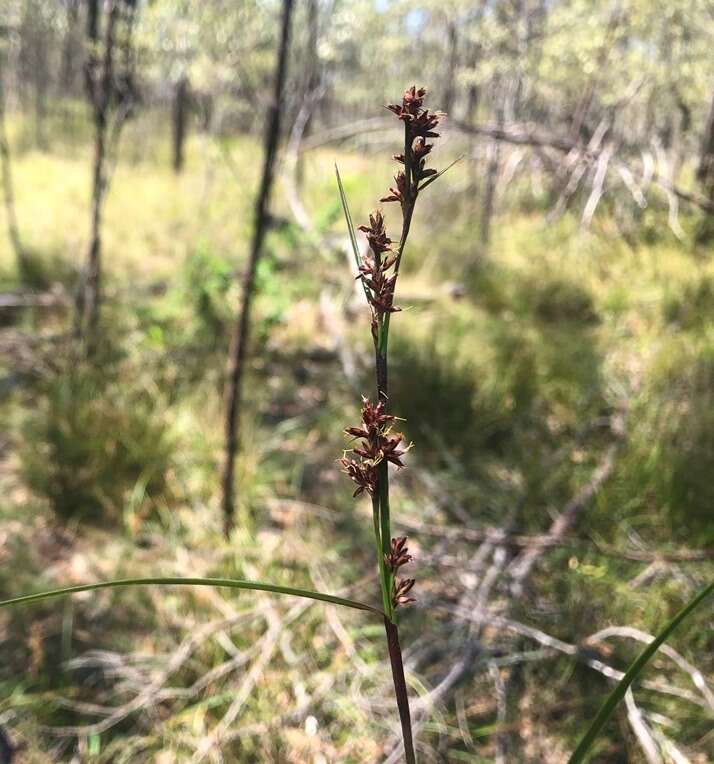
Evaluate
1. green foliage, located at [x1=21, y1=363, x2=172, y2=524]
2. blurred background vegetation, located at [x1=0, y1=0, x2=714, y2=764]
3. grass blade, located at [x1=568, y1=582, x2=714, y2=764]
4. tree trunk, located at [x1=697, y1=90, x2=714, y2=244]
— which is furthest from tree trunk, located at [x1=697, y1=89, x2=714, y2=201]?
grass blade, located at [x1=568, y1=582, x2=714, y2=764]

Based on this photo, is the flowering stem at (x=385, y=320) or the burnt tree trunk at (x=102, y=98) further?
the burnt tree trunk at (x=102, y=98)

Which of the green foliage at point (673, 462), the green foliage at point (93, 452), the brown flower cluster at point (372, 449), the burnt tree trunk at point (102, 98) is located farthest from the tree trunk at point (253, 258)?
the brown flower cluster at point (372, 449)

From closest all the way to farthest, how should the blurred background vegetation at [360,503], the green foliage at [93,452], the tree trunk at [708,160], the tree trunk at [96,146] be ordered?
1. the blurred background vegetation at [360,503]
2. the green foliage at [93,452]
3. the tree trunk at [96,146]
4. the tree trunk at [708,160]

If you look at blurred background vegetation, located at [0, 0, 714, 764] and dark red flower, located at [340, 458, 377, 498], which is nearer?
dark red flower, located at [340, 458, 377, 498]

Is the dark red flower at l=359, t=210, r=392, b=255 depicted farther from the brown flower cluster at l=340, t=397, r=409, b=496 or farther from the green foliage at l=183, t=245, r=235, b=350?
the green foliage at l=183, t=245, r=235, b=350

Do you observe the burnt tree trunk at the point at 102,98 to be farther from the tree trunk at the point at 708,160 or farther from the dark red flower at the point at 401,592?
the tree trunk at the point at 708,160

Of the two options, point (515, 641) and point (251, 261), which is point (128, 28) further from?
point (515, 641)

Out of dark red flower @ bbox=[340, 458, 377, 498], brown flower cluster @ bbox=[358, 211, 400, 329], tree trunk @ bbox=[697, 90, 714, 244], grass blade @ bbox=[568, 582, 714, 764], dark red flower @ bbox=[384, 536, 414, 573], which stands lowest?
grass blade @ bbox=[568, 582, 714, 764]
